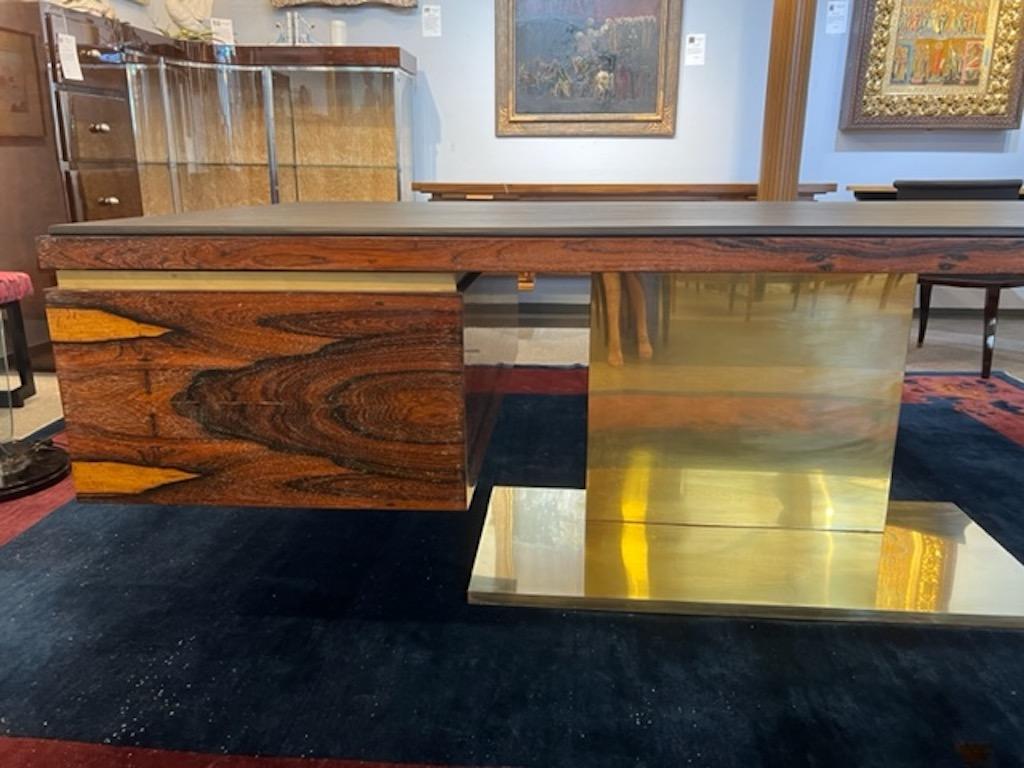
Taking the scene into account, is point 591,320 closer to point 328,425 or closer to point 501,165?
point 328,425

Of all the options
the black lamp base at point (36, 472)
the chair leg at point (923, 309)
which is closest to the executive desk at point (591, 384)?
the black lamp base at point (36, 472)

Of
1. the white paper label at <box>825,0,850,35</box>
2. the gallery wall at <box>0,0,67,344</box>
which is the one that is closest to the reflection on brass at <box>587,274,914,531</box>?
the gallery wall at <box>0,0,67,344</box>

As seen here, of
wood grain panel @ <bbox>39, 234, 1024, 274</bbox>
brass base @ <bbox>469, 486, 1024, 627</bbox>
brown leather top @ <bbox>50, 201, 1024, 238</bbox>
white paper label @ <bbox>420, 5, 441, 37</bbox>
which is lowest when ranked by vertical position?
brass base @ <bbox>469, 486, 1024, 627</bbox>

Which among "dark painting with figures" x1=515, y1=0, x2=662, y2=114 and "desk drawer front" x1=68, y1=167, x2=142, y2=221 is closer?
"desk drawer front" x1=68, y1=167, x2=142, y2=221

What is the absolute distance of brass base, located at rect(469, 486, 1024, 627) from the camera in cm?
121

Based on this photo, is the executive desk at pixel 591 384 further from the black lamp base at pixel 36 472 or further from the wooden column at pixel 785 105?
the wooden column at pixel 785 105

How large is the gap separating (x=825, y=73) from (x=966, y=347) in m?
1.44

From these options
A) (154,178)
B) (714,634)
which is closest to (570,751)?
(714,634)

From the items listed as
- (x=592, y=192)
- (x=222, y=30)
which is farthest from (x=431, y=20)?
(x=592, y=192)

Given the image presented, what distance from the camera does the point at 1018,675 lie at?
109 cm

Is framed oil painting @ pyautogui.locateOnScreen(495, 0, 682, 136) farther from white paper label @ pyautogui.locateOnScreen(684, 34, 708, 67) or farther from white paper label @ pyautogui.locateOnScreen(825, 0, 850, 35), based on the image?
white paper label @ pyautogui.locateOnScreen(825, 0, 850, 35)

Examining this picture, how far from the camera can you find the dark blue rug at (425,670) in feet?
3.15

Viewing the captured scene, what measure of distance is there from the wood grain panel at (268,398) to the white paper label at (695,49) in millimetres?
3152

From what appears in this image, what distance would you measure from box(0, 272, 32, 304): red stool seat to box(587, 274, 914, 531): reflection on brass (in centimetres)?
173
